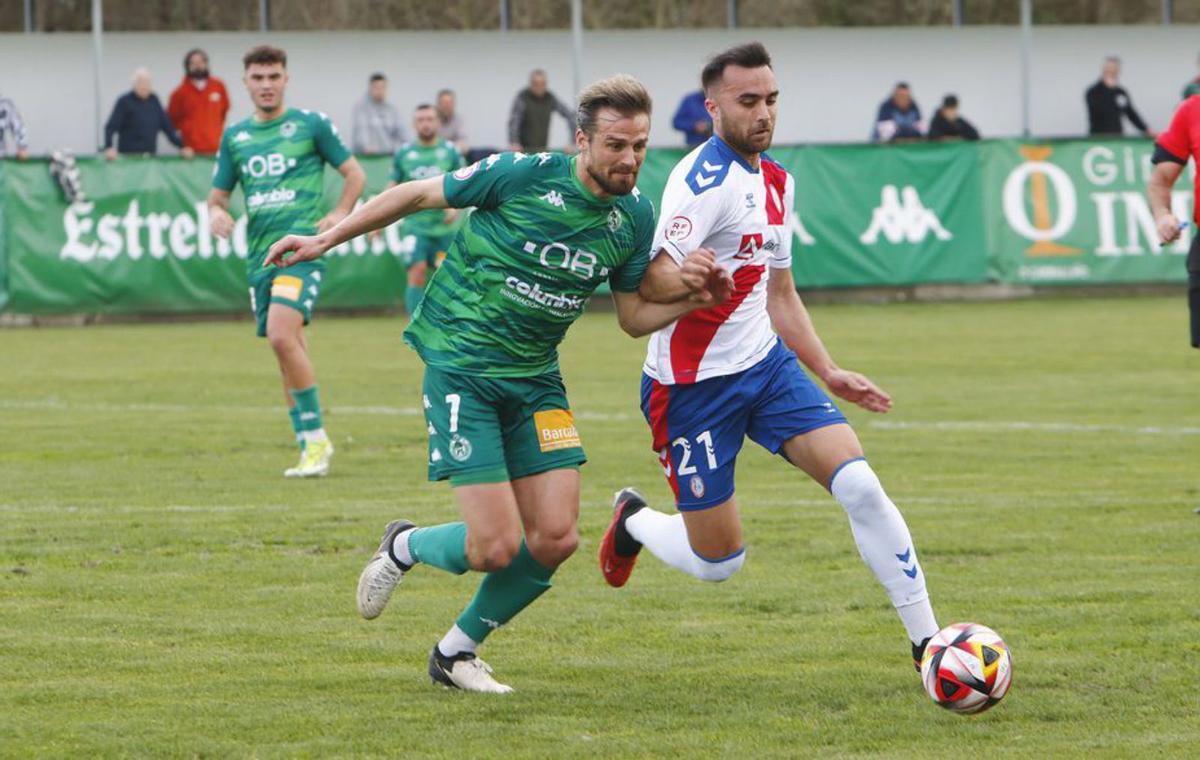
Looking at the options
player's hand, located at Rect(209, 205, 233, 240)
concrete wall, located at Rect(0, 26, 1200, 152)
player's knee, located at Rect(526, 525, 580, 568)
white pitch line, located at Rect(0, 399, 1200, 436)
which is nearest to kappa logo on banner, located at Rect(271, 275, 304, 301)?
player's hand, located at Rect(209, 205, 233, 240)

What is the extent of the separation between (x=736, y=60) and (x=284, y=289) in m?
5.62

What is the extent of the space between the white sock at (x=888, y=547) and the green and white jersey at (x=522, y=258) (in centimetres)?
105

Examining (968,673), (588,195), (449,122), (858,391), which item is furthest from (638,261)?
(449,122)

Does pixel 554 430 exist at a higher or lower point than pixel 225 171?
lower

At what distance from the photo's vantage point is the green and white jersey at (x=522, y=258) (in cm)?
639

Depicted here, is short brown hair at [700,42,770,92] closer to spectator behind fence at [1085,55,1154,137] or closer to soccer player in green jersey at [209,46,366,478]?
soccer player in green jersey at [209,46,366,478]

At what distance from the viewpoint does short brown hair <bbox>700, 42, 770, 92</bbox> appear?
6.66 m

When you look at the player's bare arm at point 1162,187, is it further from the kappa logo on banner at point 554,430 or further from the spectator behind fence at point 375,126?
the spectator behind fence at point 375,126

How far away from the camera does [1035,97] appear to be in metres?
30.4

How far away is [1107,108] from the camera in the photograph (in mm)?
28062

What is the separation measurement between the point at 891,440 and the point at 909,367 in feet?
15.9

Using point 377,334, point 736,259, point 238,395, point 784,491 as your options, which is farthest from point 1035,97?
point 736,259

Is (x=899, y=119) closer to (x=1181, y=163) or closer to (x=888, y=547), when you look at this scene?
(x=1181, y=163)

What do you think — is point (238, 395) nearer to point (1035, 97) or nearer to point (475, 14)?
point (475, 14)
